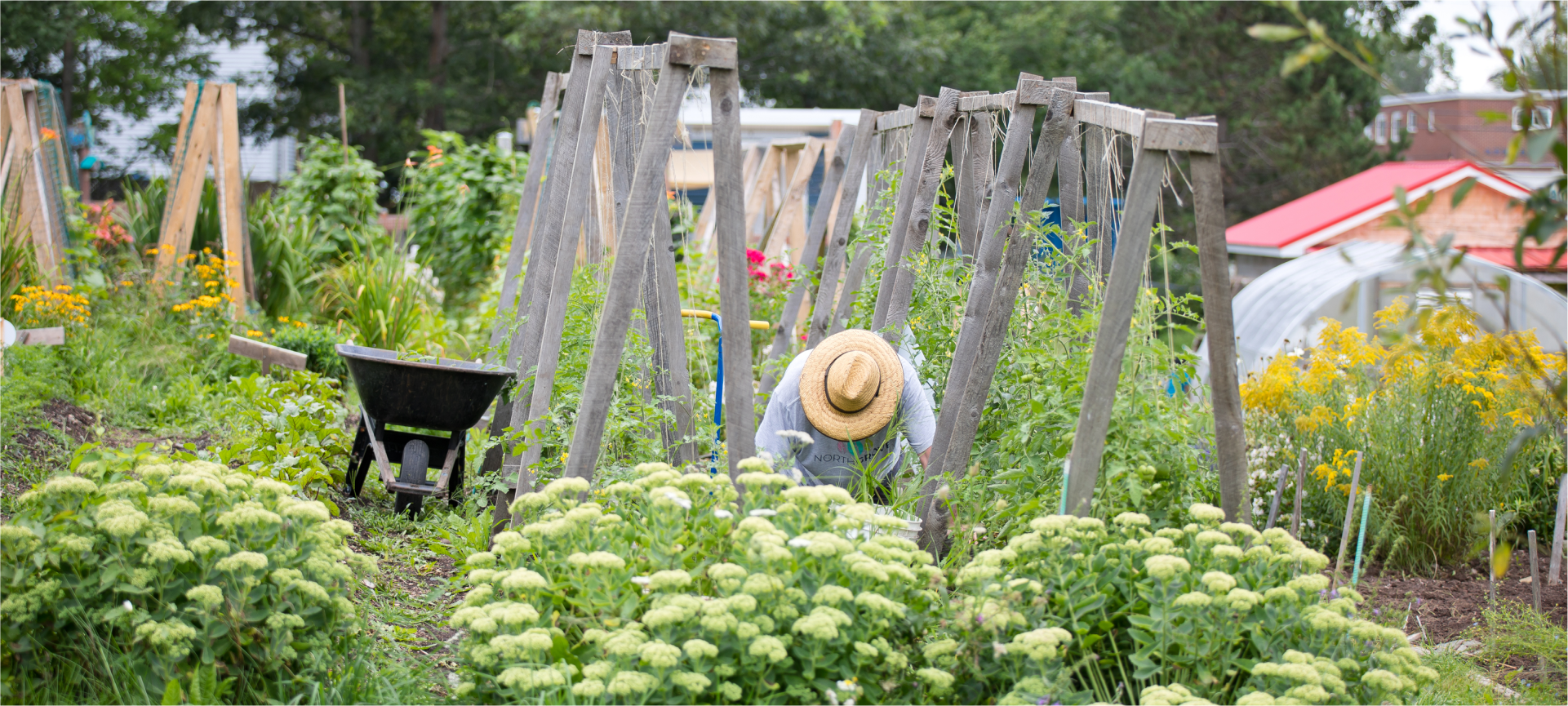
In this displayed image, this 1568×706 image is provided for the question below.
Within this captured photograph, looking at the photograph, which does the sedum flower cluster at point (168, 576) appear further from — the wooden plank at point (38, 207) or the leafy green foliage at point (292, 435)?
the wooden plank at point (38, 207)

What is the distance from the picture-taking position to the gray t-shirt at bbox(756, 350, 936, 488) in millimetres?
3986

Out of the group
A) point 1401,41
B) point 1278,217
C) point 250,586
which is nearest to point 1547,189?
point 1401,41

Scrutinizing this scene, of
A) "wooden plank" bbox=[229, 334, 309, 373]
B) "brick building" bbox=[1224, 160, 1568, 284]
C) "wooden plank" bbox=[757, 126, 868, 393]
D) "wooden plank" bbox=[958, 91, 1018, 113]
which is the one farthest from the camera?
"brick building" bbox=[1224, 160, 1568, 284]

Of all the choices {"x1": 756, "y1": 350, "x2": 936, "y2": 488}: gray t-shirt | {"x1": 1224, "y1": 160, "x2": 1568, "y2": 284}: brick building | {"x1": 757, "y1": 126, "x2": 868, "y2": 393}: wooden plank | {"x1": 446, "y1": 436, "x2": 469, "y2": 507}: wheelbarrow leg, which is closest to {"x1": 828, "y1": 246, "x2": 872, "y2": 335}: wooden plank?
{"x1": 757, "y1": 126, "x2": 868, "y2": 393}: wooden plank

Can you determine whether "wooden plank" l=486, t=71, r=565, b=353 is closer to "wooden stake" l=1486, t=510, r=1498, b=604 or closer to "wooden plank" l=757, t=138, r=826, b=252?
"wooden plank" l=757, t=138, r=826, b=252

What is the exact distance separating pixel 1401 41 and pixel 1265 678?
1.29m

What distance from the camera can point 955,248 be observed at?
181 inches

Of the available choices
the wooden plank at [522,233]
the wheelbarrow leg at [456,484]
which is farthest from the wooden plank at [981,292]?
the wheelbarrow leg at [456,484]

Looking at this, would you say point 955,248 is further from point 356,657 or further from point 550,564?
point 356,657

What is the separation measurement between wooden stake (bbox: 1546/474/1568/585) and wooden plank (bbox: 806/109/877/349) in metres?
3.15

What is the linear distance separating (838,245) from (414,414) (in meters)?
2.47

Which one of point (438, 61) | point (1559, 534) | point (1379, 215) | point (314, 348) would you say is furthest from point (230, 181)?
point (438, 61)

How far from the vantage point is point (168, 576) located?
2332 millimetres

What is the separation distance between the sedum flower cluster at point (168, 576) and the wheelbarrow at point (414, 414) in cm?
177
